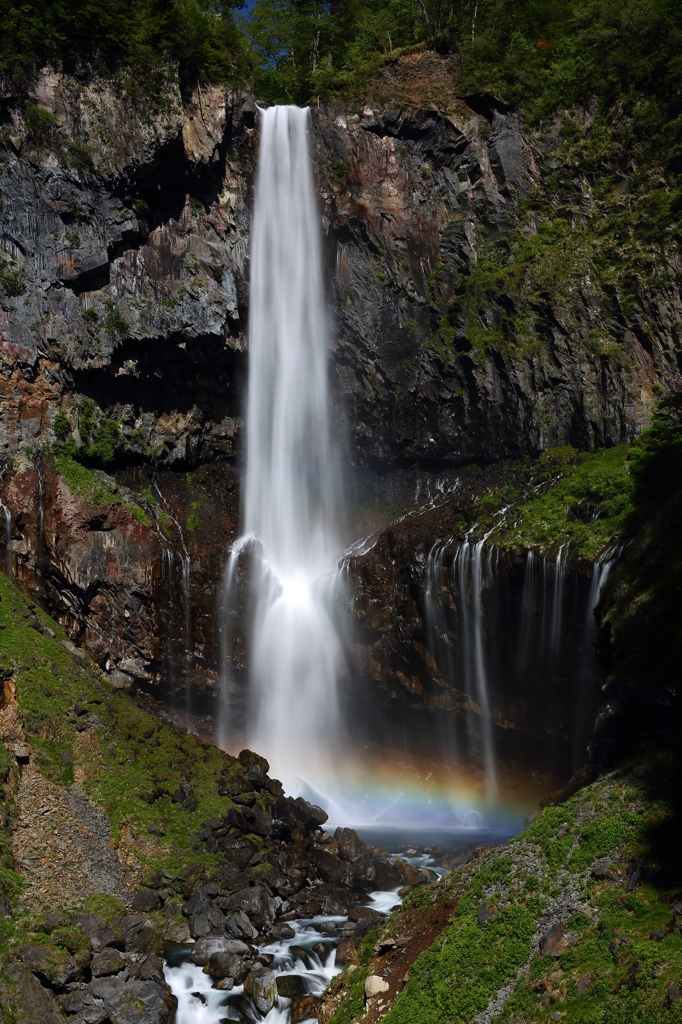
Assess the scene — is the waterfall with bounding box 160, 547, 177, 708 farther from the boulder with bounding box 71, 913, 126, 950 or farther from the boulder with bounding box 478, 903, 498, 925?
the boulder with bounding box 478, 903, 498, 925

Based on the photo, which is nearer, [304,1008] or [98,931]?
[304,1008]

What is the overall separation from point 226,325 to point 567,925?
83.7 feet

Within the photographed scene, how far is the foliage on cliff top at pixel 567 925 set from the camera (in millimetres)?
9539

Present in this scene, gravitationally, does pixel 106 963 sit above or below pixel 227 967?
above

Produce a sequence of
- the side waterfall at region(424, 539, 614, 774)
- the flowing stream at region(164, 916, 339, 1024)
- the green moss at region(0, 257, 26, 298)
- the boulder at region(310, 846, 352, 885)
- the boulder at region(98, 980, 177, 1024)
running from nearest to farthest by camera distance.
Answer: the boulder at region(98, 980, 177, 1024)
the flowing stream at region(164, 916, 339, 1024)
the boulder at region(310, 846, 352, 885)
the side waterfall at region(424, 539, 614, 774)
the green moss at region(0, 257, 26, 298)

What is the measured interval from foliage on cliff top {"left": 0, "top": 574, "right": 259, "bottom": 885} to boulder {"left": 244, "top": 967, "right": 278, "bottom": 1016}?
4.03 meters

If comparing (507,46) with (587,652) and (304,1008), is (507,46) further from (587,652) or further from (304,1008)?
(304,1008)

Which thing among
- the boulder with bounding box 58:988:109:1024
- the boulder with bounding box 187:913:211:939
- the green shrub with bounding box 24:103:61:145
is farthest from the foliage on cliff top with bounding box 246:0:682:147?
the boulder with bounding box 58:988:109:1024

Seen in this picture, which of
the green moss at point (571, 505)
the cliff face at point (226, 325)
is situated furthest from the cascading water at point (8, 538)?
the green moss at point (571, 505)

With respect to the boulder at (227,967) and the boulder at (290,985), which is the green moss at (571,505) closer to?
the boulder at (290,985)

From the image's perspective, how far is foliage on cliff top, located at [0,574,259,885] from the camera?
1836 cm

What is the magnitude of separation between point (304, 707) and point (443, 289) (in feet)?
58.3

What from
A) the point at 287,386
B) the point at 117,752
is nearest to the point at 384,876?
the point at 117,752

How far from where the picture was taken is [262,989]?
13.9 m
